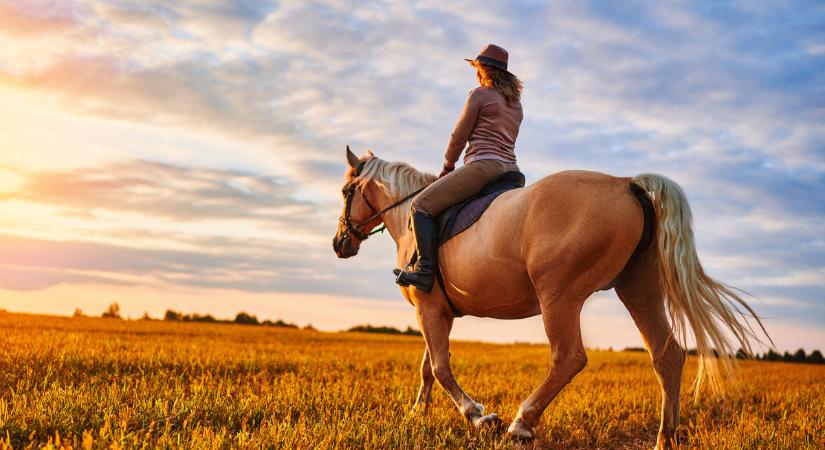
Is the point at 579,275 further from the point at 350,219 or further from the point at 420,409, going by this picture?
the point at 350,219

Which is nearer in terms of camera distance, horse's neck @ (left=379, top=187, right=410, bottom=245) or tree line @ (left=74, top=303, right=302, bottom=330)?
horse's neck @ (left=379, top=187, right=410, bottom=245)

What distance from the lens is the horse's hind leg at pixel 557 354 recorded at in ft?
17.2

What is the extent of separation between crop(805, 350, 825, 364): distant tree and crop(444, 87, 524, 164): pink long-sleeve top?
2911 cm

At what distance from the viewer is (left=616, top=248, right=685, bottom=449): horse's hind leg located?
18.6ft

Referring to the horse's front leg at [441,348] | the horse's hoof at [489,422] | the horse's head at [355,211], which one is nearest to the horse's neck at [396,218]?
the horse's head at [355,211]

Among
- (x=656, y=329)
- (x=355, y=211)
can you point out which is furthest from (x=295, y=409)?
(x=656, y=329)

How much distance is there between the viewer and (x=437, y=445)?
4.86 m

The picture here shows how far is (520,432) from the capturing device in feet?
17.3

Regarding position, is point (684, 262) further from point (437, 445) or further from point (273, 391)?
point (273, 391)

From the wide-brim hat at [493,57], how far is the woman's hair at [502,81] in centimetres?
4

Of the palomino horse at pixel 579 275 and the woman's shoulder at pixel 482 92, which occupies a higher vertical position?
the woman's shoulder at pixel 482 92

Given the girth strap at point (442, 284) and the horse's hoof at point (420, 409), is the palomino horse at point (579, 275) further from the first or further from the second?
the horse's hoof at point (420, 409)

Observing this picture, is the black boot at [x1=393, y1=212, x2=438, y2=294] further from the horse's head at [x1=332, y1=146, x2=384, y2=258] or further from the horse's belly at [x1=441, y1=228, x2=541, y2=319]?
the horse's head at [x1=332, y1=146, x2=384, y2=258]

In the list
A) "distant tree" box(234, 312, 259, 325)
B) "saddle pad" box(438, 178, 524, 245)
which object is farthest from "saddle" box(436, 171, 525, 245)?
"distant tree" box(234, 312, 259, 325)
